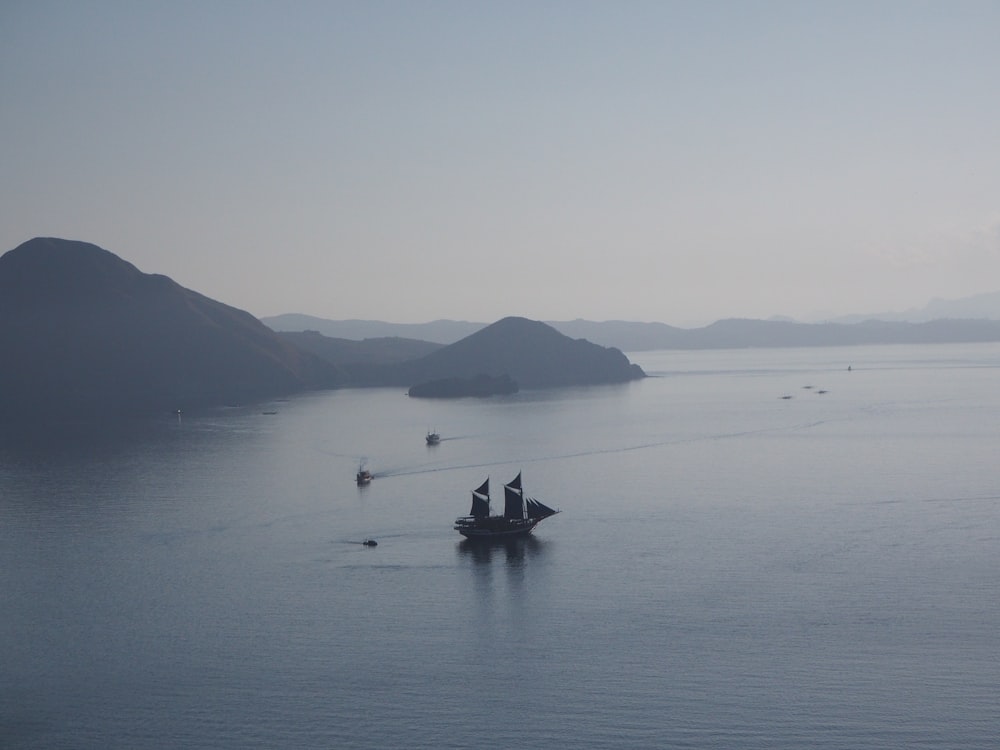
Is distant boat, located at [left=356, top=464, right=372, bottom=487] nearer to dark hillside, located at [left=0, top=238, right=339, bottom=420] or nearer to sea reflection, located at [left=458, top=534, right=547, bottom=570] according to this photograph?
sea reflection, located at [left=458, top=534, right=547, bottom=570]

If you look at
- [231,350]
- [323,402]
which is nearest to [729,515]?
[323,402]

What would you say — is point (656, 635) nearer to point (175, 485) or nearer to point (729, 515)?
point (729, 515)

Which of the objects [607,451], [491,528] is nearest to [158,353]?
[607,451]

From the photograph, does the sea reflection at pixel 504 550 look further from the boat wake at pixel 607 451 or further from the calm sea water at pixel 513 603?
the boat wake at pixel 607 451

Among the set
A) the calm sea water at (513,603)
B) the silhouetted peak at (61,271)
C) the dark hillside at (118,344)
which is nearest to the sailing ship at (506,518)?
the calm sea water at (513,603)

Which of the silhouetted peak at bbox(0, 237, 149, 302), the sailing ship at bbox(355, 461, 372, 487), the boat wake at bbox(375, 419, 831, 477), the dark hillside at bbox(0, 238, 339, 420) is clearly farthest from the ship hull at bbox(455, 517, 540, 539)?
the silhouetted peak at bbox(0, 237, 149, 302)
